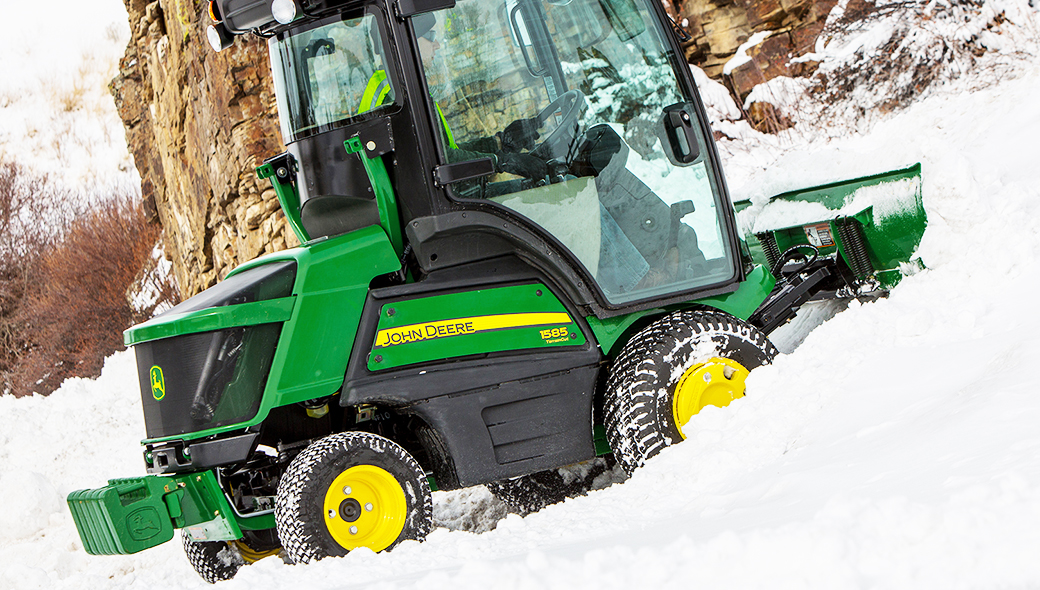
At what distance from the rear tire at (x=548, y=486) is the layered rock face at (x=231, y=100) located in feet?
21.1

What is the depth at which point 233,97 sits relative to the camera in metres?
10.0

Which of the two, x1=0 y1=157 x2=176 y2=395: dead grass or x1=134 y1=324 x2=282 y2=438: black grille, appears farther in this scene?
x1=0 y1=157 x2=176 y2=395: dead grass

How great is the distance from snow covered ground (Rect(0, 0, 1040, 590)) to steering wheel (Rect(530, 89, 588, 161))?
Answer: 125 cm

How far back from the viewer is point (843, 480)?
245cm

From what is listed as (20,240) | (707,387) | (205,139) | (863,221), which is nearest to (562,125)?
(707,387)

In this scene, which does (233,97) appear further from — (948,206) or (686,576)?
(686,576)

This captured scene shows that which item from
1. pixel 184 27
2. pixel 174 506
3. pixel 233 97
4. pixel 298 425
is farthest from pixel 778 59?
pixel 174 506

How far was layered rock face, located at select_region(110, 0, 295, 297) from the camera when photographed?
10047 mm

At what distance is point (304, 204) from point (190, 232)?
905cm

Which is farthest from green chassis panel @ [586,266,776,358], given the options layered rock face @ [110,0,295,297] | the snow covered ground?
layered rock face @ [110,0,295,297]

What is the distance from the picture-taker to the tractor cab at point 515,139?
11.8 ft

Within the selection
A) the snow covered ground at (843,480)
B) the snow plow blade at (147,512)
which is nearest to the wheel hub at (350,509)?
the snow covered ground at (843,480)

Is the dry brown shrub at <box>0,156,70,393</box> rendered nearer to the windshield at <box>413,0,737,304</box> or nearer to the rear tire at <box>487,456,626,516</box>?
the rear tire at <box>487,456,626,516</box>

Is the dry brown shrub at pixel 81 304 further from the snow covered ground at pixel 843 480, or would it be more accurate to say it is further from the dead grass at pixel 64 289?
the snow covered ground at pixel 843 480
